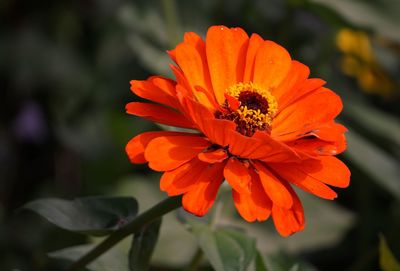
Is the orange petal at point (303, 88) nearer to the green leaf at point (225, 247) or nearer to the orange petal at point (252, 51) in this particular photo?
the orange petal at point (252, 51)

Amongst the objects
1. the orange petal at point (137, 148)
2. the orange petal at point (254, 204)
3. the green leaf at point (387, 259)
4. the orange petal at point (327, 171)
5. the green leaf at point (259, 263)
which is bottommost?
the green leaf at point (259, 263)

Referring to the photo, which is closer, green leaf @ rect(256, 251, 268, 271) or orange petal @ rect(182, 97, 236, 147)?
orange petal @ rect(182, 97, 236, 147)

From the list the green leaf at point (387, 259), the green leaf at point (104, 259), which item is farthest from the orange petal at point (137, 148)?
the green leaf at point (387, 259)

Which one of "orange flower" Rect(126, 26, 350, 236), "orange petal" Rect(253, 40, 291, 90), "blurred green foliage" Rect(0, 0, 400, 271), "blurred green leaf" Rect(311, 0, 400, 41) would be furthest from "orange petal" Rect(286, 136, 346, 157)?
"blurred green leaf" Rect(311, 0, 400, 41)

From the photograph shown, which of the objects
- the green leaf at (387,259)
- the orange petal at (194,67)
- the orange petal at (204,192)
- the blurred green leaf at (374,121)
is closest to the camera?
the orange petal at (204,192)

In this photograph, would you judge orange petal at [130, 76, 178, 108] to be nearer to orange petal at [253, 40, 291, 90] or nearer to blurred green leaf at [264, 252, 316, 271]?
orange petal at [253, 40, 291, 90]

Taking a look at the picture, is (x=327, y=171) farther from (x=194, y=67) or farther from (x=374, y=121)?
(x=374, y=121)
